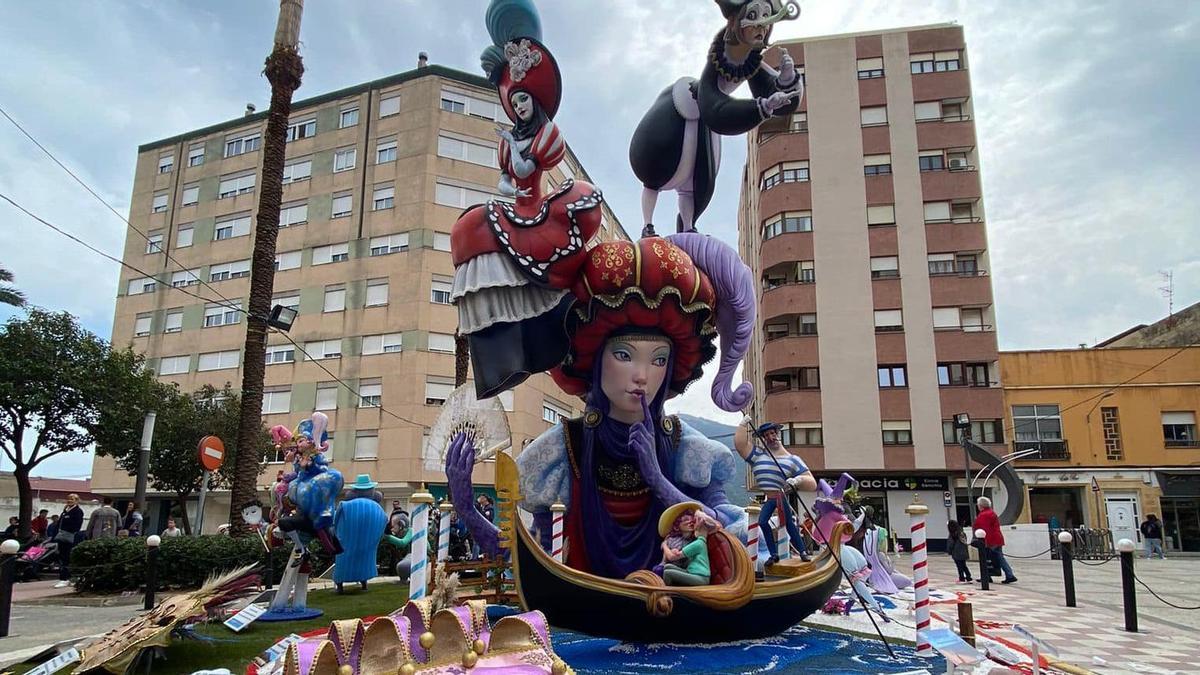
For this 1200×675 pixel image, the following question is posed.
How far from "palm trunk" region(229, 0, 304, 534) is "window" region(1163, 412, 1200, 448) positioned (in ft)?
102

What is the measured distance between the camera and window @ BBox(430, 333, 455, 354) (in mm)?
29719

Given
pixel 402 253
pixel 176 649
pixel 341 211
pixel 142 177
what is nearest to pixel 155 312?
pixel 142 177

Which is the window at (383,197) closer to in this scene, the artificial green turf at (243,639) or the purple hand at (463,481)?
the artificial green turf at (243,639)

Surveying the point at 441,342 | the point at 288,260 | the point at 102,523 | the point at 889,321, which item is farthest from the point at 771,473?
the point at 288,260

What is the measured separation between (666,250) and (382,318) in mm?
24952

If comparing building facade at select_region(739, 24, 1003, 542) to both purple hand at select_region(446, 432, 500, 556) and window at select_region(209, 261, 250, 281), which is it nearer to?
window at select_region(209, 261, 250, 281)

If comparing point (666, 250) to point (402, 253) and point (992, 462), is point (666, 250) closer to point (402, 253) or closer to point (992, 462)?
point (992, 462)

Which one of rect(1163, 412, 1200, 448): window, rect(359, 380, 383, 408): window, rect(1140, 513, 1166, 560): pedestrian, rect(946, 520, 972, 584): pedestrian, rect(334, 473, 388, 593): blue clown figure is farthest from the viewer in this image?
rect(359, 380, 383, 408): window

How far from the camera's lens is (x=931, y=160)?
101 ft

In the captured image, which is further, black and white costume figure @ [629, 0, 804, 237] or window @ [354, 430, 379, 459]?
window @ [354, 430, 379, 459]

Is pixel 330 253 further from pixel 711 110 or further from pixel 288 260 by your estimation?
pixel 711 110

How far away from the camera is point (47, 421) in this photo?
1773cm

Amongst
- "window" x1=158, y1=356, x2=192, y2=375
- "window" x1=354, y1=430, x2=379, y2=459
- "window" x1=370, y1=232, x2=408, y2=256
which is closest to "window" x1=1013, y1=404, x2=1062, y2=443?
"window" x1=354, y1=430, x2=379, y2=459

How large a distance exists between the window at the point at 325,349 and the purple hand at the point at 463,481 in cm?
2458
